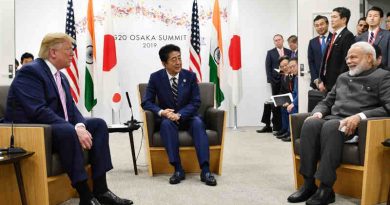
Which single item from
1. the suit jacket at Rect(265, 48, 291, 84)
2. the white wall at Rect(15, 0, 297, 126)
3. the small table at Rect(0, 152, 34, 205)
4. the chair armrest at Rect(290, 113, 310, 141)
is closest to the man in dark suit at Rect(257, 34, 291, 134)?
the suit jacket at Rect(265, 48, 291, 84)

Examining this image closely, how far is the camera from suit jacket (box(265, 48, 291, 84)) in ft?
24.8

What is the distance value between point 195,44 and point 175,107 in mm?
3569

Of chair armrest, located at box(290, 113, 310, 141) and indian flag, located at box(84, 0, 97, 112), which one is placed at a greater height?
indian flag, located at box(84, 0, 97, 112)

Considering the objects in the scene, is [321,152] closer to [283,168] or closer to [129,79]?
[283,168]

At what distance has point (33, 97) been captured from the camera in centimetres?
269

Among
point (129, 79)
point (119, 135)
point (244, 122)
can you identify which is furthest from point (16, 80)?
point (244, 122)

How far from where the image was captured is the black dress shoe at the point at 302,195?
2.89 metres

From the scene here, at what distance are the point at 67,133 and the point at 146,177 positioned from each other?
130 centimetres

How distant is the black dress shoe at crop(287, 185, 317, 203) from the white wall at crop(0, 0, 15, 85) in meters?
3.56

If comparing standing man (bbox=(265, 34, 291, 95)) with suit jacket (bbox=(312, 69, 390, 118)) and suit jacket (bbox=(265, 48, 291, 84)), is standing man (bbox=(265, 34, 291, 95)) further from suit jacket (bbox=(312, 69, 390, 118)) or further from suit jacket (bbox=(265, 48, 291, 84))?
suit jacket (bbox=(312, 69, 390, 118))

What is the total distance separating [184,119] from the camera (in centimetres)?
376

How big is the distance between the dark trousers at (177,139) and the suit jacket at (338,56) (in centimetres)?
168

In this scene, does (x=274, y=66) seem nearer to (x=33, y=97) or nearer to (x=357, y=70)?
(x=357, y=70)

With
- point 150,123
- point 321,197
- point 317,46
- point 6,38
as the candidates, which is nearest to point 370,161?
point 321,197
